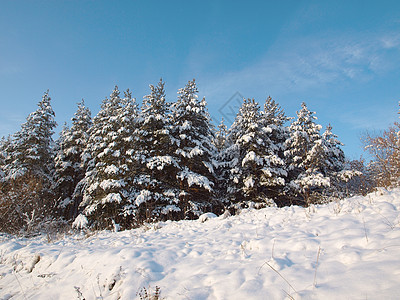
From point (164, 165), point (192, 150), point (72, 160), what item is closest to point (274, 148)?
point (192, 150)

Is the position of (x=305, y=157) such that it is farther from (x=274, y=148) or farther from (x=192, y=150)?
(x=192, y=150)

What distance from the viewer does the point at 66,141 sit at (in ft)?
71.3

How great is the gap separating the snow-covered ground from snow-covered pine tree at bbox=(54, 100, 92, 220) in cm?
1735

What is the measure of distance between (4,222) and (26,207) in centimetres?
177

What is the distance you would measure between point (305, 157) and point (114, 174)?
16.1 meters

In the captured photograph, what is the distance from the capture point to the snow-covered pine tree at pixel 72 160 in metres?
21.0

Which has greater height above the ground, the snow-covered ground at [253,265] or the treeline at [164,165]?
the treeline at [164,165]

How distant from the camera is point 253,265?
3.26m

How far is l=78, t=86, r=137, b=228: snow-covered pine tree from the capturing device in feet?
46.8

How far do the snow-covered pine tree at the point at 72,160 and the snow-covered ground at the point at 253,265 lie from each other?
17.3m

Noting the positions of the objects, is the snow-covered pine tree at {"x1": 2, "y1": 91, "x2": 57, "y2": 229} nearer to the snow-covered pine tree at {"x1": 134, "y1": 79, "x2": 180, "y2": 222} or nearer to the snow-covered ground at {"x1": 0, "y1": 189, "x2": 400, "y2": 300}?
the snow-covered pine tree at {"x1": 134, "y1": 79, "x2": 180, "y2": 222}

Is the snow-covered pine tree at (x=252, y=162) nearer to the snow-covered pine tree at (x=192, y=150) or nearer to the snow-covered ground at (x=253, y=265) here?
the snow-covered pine tree at (x=192, y=150)

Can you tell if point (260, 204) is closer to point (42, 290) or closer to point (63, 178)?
point (42, 290)

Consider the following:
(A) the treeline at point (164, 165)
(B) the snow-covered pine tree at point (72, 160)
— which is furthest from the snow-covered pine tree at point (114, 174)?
(B) the snow-covered pine tree at point (72, 160)
